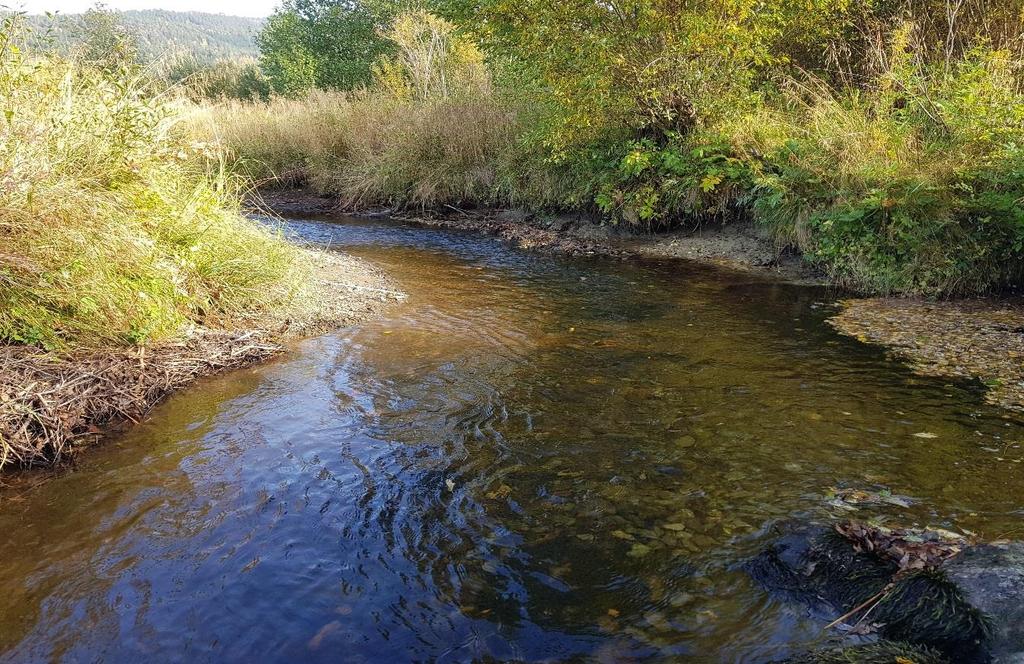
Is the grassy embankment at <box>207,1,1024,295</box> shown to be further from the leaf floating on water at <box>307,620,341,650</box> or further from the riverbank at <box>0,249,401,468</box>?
the leaf floating on water at <box>307,620,341,650</box>

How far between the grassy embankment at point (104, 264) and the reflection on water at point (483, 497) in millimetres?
392

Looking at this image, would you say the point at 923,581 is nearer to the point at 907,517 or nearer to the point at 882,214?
the point at 907,517

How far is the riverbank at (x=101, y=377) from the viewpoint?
476 centimetres

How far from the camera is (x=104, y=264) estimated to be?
574cm

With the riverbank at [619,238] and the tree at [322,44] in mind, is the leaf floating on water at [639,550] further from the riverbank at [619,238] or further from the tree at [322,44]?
the tree at [322,44]

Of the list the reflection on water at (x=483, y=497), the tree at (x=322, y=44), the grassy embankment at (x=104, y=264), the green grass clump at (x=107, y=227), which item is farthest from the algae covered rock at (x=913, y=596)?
the tree at (x=322, y=44)

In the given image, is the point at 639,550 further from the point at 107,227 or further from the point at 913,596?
the point at 107,227

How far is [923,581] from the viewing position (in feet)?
10.2

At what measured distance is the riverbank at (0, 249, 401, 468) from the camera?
4.76 metres

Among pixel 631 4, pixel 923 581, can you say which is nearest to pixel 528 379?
pixel 923 581

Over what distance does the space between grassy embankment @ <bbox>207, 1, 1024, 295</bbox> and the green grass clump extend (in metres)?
6.14

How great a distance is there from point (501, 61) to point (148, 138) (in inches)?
419

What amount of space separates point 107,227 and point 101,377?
Answer: 1.30 meters

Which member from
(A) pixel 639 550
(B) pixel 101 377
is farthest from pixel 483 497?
(B) pixel 101 377
